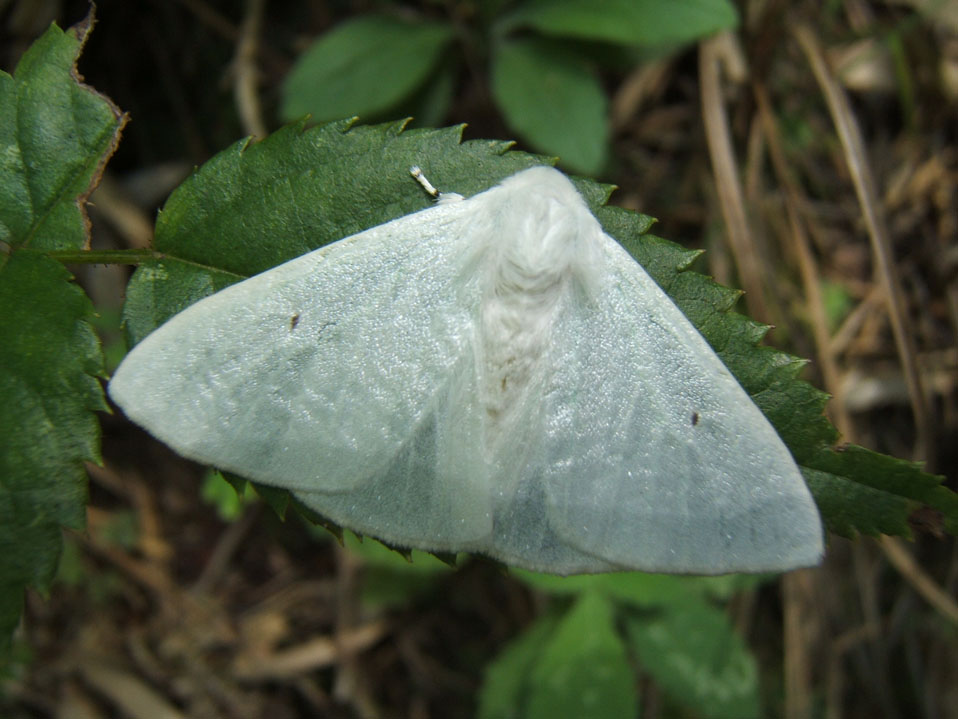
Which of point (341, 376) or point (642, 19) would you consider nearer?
point (341, 376)

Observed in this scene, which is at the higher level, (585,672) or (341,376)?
(341,376)

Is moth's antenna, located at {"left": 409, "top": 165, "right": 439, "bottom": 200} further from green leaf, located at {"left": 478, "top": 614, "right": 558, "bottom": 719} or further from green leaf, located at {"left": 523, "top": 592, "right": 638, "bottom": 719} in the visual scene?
green leaf, located at {"left": 478, "top": 614, "right": 558, "bottom": 719}

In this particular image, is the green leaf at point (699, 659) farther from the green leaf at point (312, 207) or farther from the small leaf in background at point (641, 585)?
the green leaf at point (312, 207)

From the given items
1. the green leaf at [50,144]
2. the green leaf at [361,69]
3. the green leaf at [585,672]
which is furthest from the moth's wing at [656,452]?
the green leaf at [361,69]

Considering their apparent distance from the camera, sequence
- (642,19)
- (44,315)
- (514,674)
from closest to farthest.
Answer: (44,315) → (642,19) → (514,674)

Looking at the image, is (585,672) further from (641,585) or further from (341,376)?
(341,376)

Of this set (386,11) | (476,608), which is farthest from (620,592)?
(386,11)

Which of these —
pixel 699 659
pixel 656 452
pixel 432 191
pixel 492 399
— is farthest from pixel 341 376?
pixel 699 659
